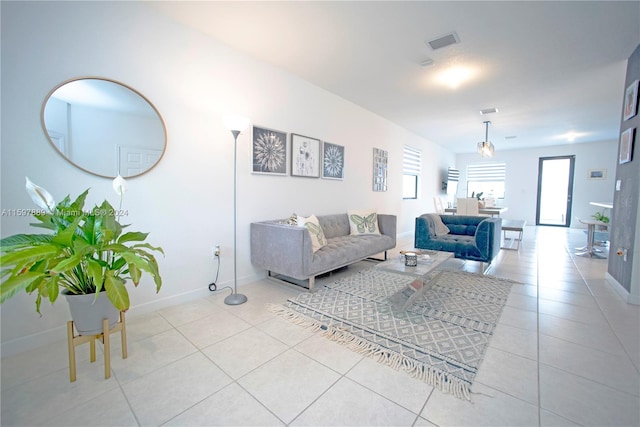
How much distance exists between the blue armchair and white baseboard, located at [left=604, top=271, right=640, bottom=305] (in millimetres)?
1131

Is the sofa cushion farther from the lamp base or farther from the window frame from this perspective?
the lamp base

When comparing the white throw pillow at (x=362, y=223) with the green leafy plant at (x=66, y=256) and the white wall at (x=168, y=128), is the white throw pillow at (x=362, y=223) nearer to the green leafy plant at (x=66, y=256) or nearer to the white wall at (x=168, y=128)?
the white wall at (x=168, y=128)

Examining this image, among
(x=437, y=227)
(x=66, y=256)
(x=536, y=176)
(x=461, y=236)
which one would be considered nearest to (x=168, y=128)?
(x=66, y=256)

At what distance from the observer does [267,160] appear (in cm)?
327

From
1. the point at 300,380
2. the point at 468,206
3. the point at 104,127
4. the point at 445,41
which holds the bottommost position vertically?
the point at 300,380

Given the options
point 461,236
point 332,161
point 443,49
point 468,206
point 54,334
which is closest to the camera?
point 54,334

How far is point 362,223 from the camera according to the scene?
13.5 ft

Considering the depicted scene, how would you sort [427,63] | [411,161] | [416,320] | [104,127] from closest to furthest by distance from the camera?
1. [104,127]
2. [416,320]
3. [427,63]
4. [411,161]

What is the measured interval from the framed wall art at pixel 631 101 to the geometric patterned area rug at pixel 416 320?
2179 millimetres

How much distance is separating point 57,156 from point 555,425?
3.31 m

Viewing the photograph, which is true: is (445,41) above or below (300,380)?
above

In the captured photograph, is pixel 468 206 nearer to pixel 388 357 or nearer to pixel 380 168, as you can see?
pixel 380 168

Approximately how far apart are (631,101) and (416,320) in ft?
11.0

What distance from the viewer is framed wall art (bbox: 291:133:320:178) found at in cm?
361
